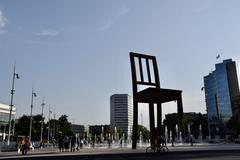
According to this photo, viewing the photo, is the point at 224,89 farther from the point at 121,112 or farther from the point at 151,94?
the point at 151,94

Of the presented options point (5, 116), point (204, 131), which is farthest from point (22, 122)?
point (204, 131)

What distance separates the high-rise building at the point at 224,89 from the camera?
11788 centimetres

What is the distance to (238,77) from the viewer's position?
389 feet

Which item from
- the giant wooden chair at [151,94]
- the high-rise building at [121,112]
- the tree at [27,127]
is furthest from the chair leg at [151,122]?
the high-rise building at [121,112]

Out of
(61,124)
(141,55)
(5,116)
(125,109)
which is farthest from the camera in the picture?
(125,109)

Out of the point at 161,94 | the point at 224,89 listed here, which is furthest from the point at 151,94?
the point at 224,89

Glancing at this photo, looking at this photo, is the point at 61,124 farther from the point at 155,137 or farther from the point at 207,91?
the point at 155,137

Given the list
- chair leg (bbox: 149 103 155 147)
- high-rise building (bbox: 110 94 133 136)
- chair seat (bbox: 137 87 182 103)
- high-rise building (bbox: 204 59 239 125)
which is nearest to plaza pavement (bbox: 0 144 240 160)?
chair leg (bbox: 149 103 155 147)

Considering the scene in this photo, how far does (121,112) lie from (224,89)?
49255mm

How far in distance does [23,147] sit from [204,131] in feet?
329

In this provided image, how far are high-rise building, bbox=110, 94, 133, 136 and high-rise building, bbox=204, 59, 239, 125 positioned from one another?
38434 millimetres

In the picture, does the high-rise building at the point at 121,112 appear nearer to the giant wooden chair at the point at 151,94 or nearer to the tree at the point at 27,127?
the tree at the point at 27,127

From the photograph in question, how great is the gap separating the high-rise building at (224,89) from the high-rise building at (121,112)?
38.4m

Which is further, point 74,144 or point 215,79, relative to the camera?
point 215,79
